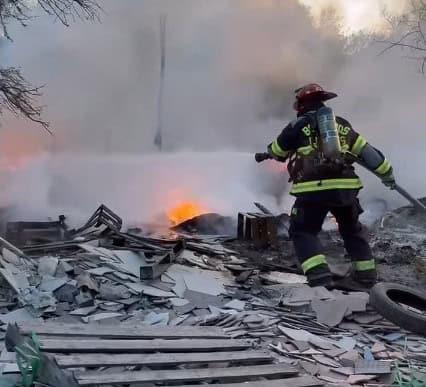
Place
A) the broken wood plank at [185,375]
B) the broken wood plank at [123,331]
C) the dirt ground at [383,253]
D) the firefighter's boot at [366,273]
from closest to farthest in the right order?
the broken wood plank at [185,375] → the broken wood plank at [123,331] → the firefighter's boot at [366,273] → the dirt ground at [383,253]

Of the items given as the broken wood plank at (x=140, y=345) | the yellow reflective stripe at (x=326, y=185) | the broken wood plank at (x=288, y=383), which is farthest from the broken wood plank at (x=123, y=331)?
the yellow reflective stripe at (x=326, y=185)

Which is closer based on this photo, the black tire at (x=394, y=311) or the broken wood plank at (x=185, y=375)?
the broken wood plank at (x=185, y=375)

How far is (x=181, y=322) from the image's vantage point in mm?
3777

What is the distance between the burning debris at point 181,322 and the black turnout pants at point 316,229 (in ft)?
1.01

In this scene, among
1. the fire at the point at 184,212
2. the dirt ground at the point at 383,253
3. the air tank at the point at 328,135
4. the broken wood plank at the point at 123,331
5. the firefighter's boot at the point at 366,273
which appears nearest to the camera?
the broken wood plank at the point at 123,331

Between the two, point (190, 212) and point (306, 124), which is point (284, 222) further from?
point (306, 124)

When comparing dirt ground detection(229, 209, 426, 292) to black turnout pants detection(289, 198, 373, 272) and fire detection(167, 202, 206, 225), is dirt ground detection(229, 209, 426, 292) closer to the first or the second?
black turnout pants detection(289, 198, 373, 272)

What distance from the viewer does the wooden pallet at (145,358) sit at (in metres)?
2.61

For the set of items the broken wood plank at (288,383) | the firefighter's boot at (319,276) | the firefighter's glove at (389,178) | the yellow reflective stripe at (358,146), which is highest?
the yellow reflective stripe at (358,146)

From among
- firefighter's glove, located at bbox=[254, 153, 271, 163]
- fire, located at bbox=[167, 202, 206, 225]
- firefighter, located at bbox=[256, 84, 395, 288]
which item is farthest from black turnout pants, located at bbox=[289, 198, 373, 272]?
fire, located at bbox=[167, 202, 206, 225]

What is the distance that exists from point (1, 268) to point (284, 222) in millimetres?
4021

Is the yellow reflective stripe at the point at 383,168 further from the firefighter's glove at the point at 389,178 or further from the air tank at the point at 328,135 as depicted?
the air tank at the point at 328,135

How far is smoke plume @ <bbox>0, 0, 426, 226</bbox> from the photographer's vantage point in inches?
412

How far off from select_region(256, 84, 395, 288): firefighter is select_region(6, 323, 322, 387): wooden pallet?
4.60 ft
